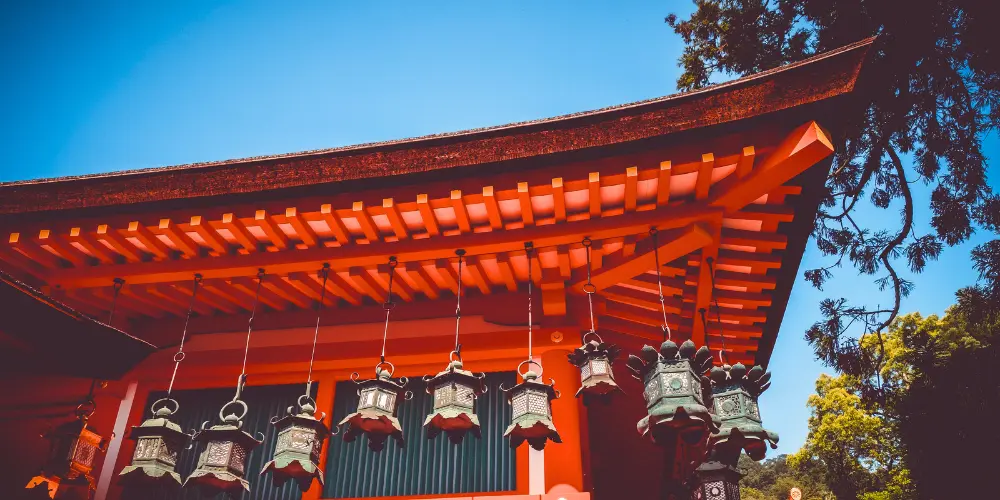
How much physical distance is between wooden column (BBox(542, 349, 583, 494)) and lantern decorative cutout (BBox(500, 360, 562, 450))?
0.88 meters

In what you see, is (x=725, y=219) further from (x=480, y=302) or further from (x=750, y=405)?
(x=480, y=302)

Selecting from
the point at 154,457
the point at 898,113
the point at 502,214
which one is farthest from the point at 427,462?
the point at 898,113

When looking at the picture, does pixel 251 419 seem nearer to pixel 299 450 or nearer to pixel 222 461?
pixel 222 461

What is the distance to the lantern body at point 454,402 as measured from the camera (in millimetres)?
4418

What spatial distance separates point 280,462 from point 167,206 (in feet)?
8.45

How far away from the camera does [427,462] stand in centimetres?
566

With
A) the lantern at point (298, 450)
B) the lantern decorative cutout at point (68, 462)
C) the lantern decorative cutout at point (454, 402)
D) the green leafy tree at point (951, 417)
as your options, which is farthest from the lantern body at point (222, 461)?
the green leafy tree at point (951, 417)

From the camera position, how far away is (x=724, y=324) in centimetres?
673

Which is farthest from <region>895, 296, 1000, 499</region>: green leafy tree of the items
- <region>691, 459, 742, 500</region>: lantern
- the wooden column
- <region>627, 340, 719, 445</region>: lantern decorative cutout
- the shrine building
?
<region>627, 340, 719, 445</region>: lantern decorative cutout

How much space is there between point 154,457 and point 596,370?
144 inches

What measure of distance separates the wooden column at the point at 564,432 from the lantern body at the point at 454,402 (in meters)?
1.12

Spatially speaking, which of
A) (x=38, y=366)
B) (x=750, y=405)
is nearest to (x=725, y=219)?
(x=750, y=405)

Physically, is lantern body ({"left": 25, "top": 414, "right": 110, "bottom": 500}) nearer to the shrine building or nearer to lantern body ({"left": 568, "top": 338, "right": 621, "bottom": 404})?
the shrine building

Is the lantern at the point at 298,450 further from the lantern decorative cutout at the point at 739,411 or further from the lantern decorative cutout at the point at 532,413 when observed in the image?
the lantern decorative cutout at the point at 739,411
